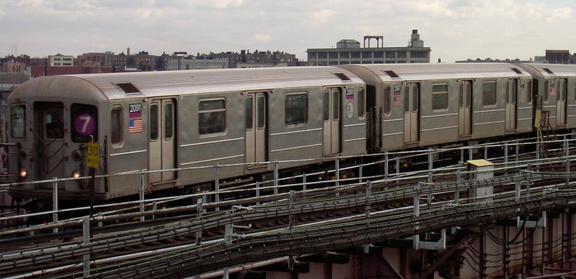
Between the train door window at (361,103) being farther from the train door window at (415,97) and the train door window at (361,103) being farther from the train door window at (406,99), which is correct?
the train door window at (415,97)

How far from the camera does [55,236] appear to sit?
14633mm

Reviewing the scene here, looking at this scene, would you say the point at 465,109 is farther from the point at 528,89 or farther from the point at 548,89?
the point at 548,89

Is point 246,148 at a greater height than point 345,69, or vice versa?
point 345,69

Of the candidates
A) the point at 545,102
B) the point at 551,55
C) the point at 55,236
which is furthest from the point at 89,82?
the point at 551,55

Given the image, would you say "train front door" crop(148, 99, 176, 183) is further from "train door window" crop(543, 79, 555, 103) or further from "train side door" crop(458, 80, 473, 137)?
"train door window" crop(543, 79, 555, 103)

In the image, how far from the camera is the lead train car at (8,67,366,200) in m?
19.1

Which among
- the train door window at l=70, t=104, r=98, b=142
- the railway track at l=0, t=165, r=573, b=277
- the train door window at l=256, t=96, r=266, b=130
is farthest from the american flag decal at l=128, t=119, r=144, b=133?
the train door window at l=256, t=96, r=266, b=130

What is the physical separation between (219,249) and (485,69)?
21.7 metres

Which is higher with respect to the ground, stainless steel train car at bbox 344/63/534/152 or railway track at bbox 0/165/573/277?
stainless steel train car at bbox 344/63/534/152

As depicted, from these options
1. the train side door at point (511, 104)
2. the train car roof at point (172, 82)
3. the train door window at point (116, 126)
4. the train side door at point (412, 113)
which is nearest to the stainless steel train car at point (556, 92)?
the train side door at point (511, 104)

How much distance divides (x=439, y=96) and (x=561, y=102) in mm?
9467

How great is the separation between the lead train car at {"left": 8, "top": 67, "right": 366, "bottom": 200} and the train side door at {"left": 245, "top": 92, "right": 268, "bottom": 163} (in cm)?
2

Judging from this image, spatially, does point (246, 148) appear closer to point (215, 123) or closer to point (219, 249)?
point (215, 123)

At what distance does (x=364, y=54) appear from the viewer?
12094 centimetres
